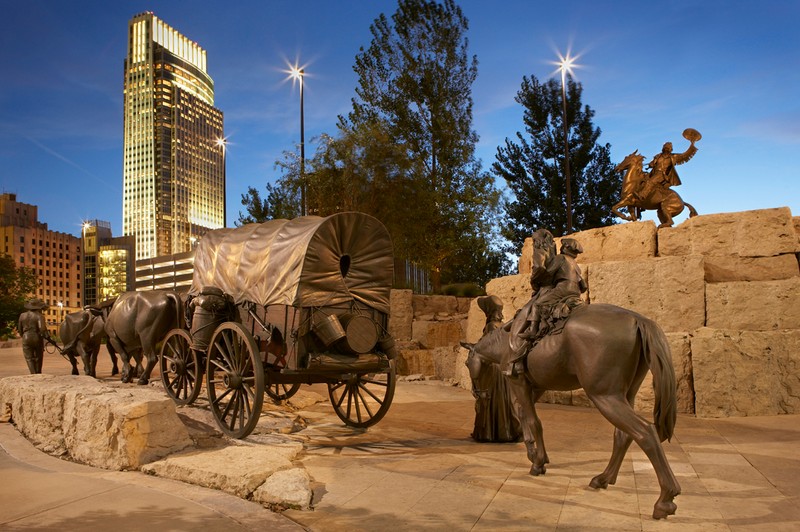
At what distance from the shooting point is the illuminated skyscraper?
→ 189 ft

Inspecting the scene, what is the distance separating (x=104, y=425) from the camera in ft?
17.6

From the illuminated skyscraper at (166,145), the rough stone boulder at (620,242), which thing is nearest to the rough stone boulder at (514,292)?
the rough stone boulder at (620,242)

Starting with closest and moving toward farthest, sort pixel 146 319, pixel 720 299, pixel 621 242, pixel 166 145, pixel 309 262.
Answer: pixel 309 262 → pixel 720 299 → pixel 146 319 → pixel 621 242 → pixel 166 145

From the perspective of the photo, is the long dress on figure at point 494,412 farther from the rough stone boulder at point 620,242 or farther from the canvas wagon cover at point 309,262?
the rough stone boulder at point 620,242

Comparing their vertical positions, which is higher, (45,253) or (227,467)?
(45,253)

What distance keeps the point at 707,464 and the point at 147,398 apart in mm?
5198

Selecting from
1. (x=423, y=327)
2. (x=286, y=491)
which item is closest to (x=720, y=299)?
(x=286, y=491)

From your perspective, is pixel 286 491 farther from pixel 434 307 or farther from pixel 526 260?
pixel 434 307

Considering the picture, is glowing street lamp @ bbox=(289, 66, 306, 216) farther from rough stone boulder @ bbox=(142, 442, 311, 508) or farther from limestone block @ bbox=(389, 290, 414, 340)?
rough stone boulder @ bbox=(142, 442, 311, 508)

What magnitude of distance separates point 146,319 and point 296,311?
432cm

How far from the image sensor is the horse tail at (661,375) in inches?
154

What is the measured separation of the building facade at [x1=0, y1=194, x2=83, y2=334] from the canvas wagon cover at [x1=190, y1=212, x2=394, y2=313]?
5449cm

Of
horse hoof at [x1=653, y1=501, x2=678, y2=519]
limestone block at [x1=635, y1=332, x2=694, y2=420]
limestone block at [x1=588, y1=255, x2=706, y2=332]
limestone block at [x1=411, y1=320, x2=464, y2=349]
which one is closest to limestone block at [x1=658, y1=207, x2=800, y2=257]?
limestone block at [x1=588, y1=255, x2=706, y2=332]

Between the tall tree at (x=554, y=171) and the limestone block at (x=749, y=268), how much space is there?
565 inches
